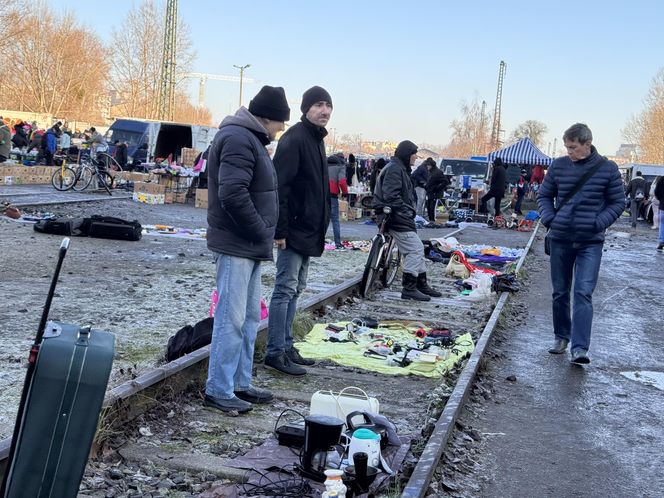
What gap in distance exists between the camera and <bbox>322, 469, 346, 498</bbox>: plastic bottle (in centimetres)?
419

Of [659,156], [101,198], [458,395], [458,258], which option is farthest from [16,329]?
[659,156]

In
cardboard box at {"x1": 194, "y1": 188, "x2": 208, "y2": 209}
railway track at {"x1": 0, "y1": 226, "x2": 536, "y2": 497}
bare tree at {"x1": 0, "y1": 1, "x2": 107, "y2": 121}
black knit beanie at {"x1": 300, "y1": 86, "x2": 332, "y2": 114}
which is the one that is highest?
bare tree at {"x1": 0, "y1": 1, "x2": 107, "y2": 121}

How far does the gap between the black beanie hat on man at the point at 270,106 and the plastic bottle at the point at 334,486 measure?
2.49 metres

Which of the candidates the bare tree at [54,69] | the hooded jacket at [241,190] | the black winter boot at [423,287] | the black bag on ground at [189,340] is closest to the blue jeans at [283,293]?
the black bag on ground at [189,340]

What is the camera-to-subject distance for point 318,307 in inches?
400

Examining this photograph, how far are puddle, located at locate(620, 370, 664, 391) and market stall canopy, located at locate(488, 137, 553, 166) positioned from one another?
3319 centimetres

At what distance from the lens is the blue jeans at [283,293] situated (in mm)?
6955

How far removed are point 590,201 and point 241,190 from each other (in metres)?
3.88

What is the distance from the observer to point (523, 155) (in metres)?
41.4

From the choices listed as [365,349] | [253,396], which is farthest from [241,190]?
[365,349]

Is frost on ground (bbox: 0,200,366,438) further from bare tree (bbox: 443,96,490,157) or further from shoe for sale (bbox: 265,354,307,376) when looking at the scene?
bare tree (bbox: 443,96,490,157)

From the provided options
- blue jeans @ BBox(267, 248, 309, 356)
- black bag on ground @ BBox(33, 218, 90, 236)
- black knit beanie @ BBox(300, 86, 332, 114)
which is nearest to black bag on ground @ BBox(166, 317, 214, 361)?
blue jeans @ BBox(267, 248, 309, 356)

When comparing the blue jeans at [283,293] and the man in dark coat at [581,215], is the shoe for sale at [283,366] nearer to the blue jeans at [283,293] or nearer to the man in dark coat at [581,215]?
the blue jeans at [283,293]

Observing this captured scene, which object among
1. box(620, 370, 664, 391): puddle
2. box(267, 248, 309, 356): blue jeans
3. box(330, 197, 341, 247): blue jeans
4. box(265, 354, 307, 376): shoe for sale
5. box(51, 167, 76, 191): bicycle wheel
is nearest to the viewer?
box(267, 248, 309, 356): blue jeans
